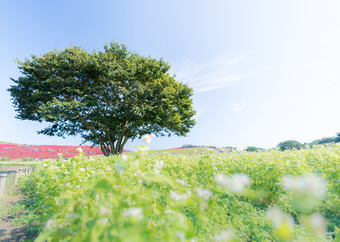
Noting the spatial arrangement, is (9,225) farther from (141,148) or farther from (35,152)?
(35,152)

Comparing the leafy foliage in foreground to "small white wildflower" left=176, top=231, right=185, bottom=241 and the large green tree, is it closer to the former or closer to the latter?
"small white wildflower" left=176, top=231, right=185, bottom=241

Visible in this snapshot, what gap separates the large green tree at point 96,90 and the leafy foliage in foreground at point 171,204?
9.78 metres

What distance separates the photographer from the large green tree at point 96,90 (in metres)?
14.3

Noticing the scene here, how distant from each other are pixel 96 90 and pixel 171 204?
51.4 ft

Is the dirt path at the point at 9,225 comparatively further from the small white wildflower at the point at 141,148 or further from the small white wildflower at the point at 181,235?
the small white wildflower at the point at 181,235

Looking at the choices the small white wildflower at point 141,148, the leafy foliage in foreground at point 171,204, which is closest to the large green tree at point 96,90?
the leafy foliage in foreground at point 171,204

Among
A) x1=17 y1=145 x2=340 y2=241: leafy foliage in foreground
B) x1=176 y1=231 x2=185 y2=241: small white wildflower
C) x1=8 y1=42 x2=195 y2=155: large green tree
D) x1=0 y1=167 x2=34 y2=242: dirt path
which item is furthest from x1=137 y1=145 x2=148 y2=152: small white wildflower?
x1=8 y1=42 x2=195 y2=155: large green tree

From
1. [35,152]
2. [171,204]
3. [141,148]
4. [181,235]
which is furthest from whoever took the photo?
[35,152]

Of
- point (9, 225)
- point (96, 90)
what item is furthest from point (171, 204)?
point (96, 90)

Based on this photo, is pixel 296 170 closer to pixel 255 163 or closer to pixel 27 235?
pixel 255 163

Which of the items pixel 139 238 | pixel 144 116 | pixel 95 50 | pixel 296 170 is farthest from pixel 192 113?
pixel 139 238

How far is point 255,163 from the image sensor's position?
5461 mm

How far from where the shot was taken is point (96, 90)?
16078 mm

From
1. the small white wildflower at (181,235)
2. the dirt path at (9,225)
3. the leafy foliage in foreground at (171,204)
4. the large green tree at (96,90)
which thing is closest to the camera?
the small white wildflower at (181,235)
